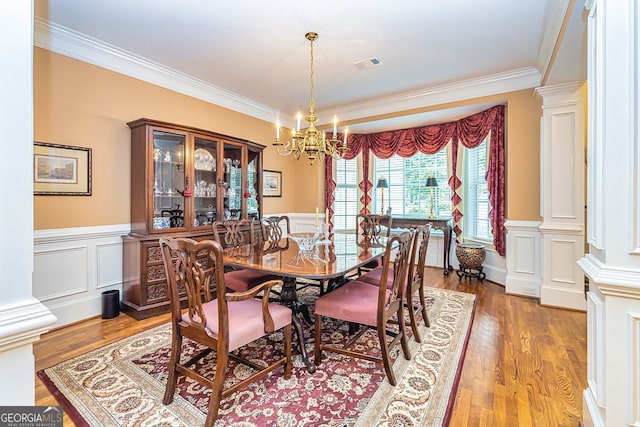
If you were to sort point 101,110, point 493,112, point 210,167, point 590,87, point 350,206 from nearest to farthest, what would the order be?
point 590,87 → point 101,110 → point 210,167 → point 493,112 → point 350,206

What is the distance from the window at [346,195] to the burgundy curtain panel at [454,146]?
15 cm

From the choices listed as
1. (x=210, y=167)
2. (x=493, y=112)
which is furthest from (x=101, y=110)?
(x=493, y=112)

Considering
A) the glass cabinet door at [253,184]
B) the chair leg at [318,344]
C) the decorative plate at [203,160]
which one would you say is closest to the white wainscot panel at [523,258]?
the chair leg at [318,344]

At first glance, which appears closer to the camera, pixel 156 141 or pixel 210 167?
pixel 156 141

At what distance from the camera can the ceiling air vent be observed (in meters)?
3.31

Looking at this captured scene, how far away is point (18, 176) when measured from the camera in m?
A: 0.79

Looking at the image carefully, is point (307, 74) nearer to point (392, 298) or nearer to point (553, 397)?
point (392, 298)

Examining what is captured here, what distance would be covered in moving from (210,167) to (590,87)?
11.2 ft

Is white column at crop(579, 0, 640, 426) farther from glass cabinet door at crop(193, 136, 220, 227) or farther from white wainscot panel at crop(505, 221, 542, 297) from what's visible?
glass cabinet door at crop(193, 136, 220, 227)

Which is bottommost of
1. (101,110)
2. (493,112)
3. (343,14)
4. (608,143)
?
(608,143)

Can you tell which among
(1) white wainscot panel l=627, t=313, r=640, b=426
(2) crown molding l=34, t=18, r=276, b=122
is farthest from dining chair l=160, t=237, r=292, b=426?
(2) crown molding l=34, t=18, r=276, b=122

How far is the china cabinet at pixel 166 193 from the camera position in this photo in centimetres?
304

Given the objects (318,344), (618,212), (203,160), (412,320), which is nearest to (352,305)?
(318,344)

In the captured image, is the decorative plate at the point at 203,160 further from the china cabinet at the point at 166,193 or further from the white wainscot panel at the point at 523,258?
the white wainscot panel at the point at 523,258
